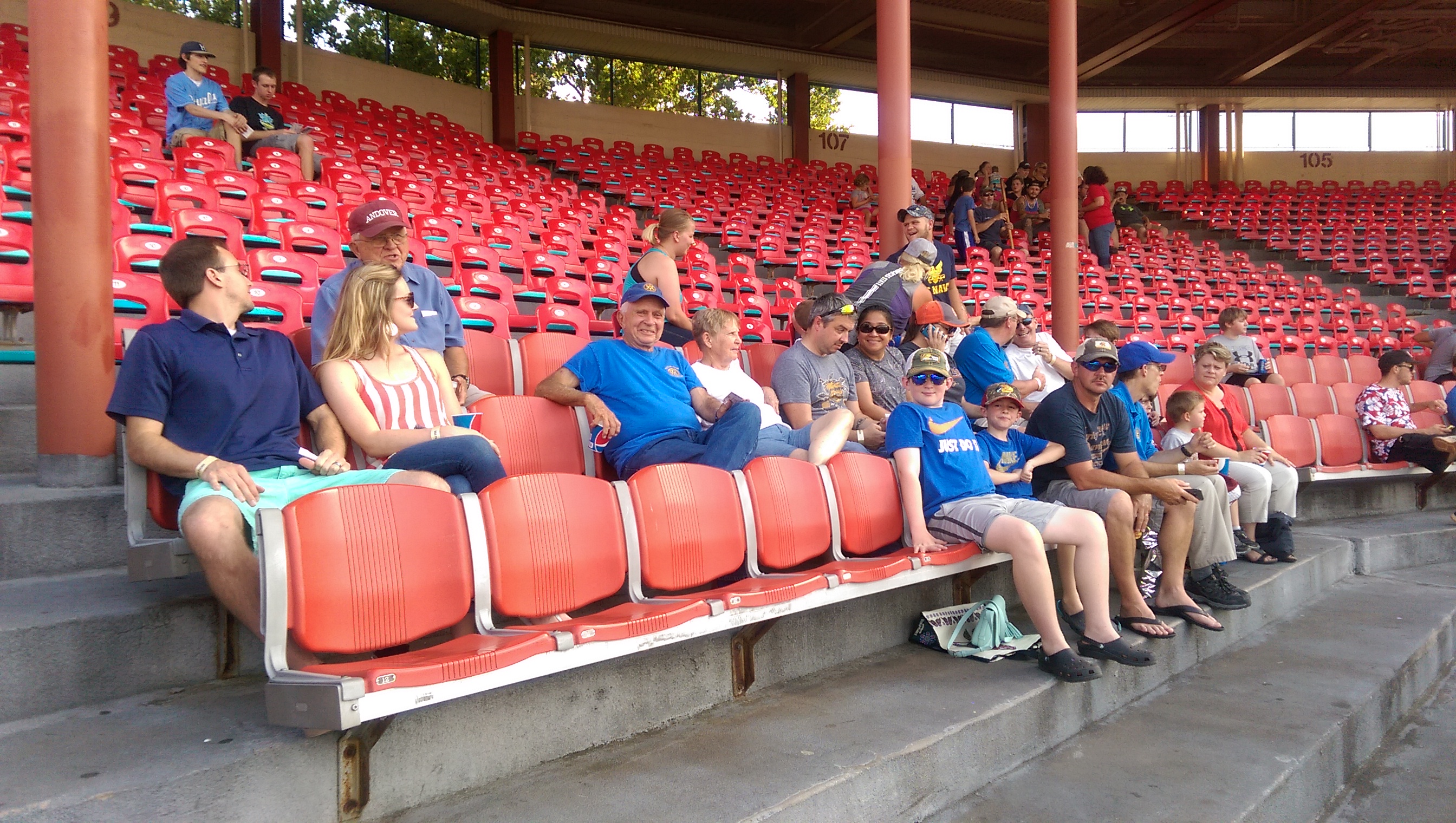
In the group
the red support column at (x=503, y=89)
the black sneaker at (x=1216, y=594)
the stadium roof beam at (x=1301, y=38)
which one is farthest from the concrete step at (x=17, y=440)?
the stadium roof beam at (x=1301, y=38)

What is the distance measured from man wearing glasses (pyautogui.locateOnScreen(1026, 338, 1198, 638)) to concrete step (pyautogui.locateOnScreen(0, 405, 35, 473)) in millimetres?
3549

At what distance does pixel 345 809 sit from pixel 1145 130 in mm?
22977

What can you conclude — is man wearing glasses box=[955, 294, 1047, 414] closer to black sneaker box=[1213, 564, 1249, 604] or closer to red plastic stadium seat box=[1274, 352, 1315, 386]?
black sneaker box=[1213, 564, 1249, 604]

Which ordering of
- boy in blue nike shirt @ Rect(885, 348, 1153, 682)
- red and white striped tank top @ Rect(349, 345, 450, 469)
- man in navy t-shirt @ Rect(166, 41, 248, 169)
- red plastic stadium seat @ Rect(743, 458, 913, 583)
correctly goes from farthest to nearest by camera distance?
man in navy t-shirt @ Rect(166, 41, 248, 169), boy in blue nike shirt @ Rect(885, 348, 1153, 682), red plastic stadium seat @ Rect(743, 458, 913, 583), red and white striped tank top @ Rect(349, 345, 450, 469)

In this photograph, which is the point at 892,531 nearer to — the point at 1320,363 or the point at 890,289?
the point at 890,289

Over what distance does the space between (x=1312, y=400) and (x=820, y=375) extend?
4674mm

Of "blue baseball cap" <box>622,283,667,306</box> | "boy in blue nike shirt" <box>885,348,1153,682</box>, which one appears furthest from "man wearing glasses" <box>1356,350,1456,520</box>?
"blue baseball cap" <box>622,283,667,306</box>

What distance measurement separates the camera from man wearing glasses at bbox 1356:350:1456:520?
6559 millimetres

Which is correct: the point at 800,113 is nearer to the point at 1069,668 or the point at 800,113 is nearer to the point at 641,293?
the point at 641,293

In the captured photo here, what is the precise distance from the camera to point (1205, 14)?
16.2 m

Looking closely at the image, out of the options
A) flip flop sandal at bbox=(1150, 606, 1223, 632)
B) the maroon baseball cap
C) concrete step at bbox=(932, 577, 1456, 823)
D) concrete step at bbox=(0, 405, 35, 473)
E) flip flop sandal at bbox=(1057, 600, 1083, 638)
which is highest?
the maroon baseball cap

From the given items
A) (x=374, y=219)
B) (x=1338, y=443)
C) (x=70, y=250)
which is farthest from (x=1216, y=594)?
(x=70, y=250)

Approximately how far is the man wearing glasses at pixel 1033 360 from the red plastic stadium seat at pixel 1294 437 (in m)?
1.83

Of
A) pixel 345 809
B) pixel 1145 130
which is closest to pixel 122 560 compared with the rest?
pixel 345 809
